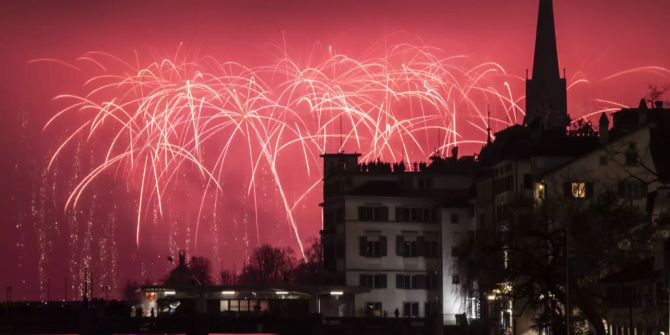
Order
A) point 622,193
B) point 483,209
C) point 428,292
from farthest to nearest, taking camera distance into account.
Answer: point 428,292, point 483,209, point 622,193

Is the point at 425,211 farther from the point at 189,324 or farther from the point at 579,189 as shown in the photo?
the point at 579,189

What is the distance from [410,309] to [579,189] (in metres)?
43.7

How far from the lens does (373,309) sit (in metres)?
177

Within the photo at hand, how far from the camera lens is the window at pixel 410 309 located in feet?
586

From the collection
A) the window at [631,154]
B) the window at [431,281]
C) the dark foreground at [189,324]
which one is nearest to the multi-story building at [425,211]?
the window at [431,281]

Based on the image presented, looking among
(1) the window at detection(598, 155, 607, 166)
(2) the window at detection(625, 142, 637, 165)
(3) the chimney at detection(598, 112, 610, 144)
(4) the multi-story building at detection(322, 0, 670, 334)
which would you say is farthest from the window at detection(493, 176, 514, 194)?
(2) the window at detection(625, 142, 637, 165)

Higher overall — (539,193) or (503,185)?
(503,185)

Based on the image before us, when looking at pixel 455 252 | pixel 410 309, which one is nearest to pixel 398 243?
pixel 410 309

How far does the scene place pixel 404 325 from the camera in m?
155

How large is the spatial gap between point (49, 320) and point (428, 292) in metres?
40.1

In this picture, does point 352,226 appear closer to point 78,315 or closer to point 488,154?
point 488,154

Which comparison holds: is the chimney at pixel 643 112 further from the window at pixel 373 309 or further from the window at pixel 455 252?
the window at pixel 373 309

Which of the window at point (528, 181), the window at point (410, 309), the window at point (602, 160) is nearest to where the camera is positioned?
the window at point (602, 160)

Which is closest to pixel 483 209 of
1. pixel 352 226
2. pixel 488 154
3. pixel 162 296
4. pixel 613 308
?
pixel 488 154
